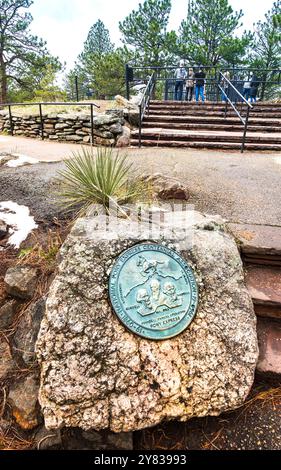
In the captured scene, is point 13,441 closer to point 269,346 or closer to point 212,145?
point 269,346

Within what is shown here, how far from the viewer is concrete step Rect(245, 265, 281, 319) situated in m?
2.12

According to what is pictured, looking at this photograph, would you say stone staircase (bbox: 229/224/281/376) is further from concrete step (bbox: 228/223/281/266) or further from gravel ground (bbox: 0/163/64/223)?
gravel ground (bbox: 0/163/64/223)

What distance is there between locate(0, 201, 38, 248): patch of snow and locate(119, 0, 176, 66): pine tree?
23.5 meters

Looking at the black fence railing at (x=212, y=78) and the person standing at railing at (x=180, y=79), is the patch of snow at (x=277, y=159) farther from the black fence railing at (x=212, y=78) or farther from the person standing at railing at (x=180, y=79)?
the black fence railing at (x=212, y=78)

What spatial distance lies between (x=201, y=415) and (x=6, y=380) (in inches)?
48.4

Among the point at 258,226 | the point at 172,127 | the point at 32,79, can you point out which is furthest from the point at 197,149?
the point at 32,79

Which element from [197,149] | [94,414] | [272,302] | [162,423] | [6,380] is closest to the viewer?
[94,414]

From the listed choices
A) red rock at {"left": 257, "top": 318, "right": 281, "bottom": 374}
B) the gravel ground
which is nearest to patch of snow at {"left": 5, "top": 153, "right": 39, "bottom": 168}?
the gravel ground

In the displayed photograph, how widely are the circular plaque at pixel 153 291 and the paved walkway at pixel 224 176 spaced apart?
1.38m

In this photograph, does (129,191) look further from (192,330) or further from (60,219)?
(192,330)

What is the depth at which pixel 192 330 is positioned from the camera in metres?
1.79

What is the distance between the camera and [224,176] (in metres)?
4.58

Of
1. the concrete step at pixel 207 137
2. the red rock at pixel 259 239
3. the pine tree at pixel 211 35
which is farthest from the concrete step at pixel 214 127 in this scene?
the pine tree at pixel 211 35

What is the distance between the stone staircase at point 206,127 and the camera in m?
7.17
